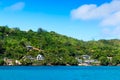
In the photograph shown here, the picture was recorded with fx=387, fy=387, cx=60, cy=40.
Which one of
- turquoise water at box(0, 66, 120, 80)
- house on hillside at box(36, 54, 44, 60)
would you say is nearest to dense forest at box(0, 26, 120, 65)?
house on hillside at box(36, 54, 44, 60)

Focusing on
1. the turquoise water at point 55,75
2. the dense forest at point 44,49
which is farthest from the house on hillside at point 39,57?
the turquoise water at point 55,75

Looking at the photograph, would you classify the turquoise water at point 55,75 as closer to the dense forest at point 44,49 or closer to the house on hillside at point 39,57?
the dense forest at point 44,49

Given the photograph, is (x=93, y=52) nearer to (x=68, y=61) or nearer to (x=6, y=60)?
(x=68, y=61)

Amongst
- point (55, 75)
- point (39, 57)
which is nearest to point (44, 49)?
point (39, 57)

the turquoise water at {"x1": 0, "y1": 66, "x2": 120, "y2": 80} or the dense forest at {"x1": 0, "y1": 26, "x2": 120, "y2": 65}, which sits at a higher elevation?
the dense forest at {"x1": 0, "y1": 26, "x2": 120, "y2": 65}

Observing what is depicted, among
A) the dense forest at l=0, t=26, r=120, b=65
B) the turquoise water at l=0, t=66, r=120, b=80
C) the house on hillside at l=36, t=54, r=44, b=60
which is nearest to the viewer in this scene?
the turquoise water at l=0, t=66, r=120, b=80

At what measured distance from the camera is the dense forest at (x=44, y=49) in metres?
143

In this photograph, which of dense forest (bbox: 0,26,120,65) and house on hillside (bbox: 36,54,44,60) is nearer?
dense forest (bbox: 0,26,120,65)

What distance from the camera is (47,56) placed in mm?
144125

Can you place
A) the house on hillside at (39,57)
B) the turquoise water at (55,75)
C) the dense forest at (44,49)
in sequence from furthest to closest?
the house on hillside at (39,57) → the dense forest at (44,49) → the turquoise water at (55,75)

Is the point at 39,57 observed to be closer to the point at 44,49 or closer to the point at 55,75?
the point at 44,49

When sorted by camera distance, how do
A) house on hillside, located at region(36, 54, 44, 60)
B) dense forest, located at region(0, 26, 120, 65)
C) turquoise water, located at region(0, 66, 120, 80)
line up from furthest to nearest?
house on hillside, located at region(36, 54, 44, 60) → dense forest, located at region(0, 26, 120, 65) → turquoise water, located at region(0, 66, 120, 80)

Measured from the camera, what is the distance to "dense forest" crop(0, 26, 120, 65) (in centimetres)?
14288

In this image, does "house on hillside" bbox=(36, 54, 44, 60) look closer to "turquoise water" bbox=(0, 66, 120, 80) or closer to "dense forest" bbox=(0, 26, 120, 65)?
"dense forest" bbox=(0, 26, 120, 65)
